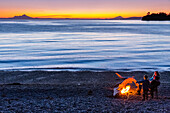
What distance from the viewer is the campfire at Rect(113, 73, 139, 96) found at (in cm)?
1176

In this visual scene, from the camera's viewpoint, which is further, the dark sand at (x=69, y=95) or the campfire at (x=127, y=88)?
the campfire at (x=127, y=88)

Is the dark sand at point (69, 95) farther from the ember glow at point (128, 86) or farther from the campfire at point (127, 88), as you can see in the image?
the ember glow at point (128, 86)

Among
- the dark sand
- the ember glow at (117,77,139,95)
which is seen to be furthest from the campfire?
the dark sand

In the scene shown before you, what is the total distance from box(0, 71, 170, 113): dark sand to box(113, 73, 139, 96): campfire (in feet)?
1.38

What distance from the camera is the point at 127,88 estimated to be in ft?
38.7

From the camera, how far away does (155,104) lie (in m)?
9.87

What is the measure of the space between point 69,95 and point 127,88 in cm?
293

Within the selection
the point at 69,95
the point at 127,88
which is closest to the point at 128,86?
the point at 127,88

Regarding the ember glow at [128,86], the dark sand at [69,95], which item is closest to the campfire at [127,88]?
the ember glow at [128,86]

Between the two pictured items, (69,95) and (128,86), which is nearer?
(128,86)

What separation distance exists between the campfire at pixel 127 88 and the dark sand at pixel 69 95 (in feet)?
1.38

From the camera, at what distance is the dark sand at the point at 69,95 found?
A: 9199 mm

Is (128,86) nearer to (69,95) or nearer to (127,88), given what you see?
(127,88)

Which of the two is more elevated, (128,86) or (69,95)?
(128,86)
